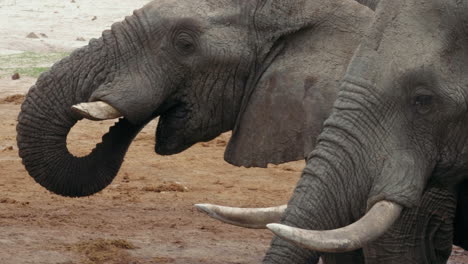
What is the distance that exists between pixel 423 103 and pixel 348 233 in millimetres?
565

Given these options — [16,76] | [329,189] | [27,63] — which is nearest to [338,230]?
[329,189]

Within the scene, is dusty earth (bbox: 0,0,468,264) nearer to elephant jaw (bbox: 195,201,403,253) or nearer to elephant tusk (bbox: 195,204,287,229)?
elephant tusk (bbox: 195,204,287,229)

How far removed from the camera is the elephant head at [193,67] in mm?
6016

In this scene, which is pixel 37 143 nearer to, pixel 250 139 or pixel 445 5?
pixel 250 139

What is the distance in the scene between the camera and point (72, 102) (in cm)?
616

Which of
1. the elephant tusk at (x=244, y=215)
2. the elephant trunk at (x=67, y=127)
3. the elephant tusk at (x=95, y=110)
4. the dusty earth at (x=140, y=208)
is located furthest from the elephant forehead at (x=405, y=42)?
the dusty earth at (x=140, y=208)

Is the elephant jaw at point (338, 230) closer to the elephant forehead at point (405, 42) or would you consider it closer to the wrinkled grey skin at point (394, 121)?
the wrinkled grey skin at point (394, 121)

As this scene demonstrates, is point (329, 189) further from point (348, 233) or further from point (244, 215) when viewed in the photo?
point (244, 215)

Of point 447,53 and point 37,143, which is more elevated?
point 447,53

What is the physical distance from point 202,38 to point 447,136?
1.64 m

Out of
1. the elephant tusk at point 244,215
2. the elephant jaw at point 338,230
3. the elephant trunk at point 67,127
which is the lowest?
the elephant trunk at point 67,127

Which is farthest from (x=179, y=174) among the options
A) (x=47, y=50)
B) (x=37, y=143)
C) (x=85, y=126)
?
(x=47, y=50)

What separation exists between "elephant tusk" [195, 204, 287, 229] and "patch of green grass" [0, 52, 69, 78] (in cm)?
797

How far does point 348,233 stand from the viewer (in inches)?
169
